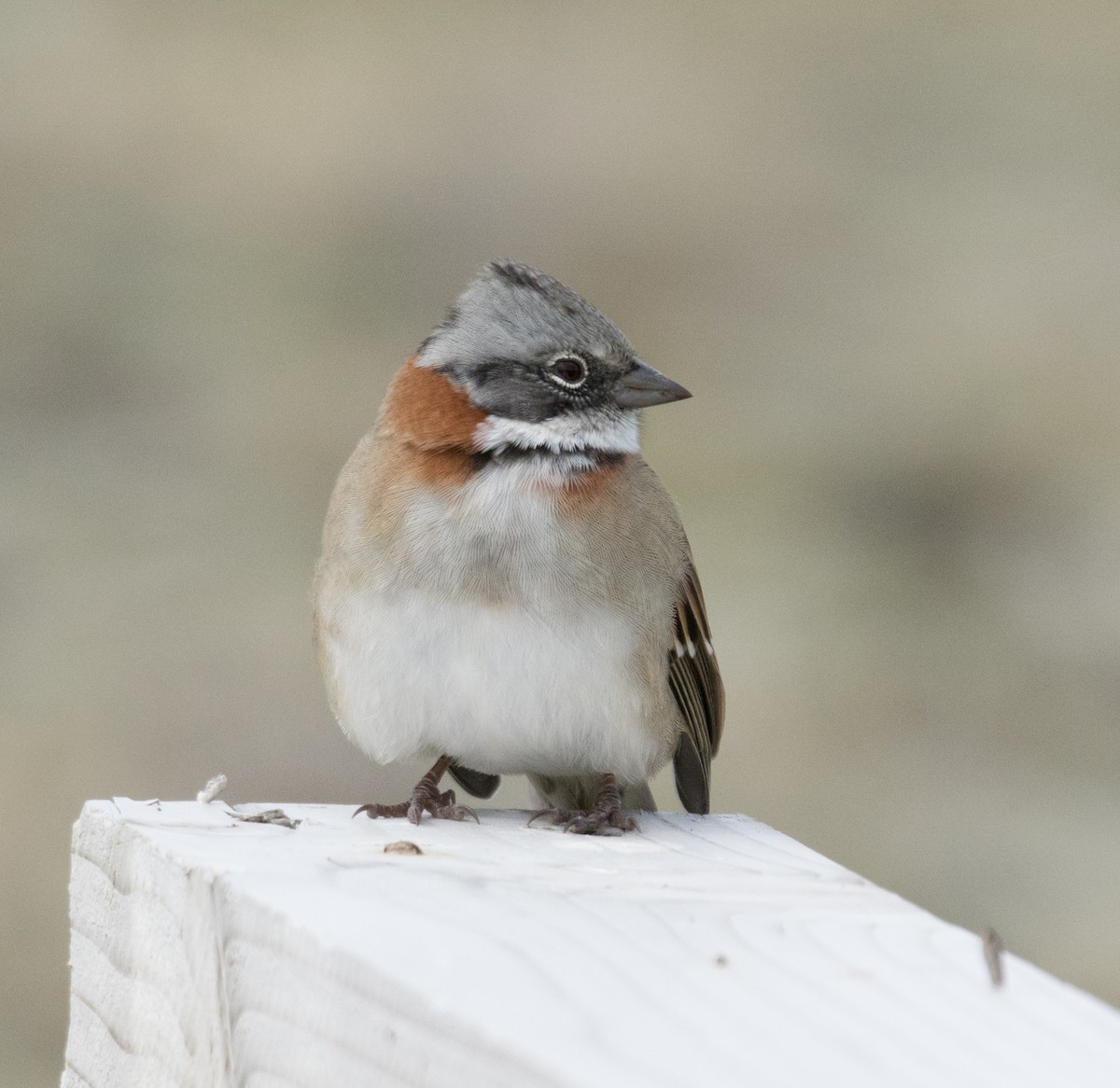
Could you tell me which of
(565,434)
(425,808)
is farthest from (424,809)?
(565,434)

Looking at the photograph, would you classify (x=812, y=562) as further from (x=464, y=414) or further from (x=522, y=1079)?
(x=522, y=1079)

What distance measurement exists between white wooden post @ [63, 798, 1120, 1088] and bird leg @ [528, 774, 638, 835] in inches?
16.3

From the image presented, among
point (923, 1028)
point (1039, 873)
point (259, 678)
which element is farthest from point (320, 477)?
point (923, 1028)

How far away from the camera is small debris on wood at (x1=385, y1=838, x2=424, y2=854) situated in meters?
2.80

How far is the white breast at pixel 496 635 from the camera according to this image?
394 cm

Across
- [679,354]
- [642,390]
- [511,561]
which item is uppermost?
[642,390]

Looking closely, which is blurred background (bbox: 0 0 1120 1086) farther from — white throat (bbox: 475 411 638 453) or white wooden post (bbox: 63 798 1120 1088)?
white wooden post (bbox: 63 798 1120 1088)

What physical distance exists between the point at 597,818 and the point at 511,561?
61 centimetres

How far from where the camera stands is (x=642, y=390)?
4191 mm

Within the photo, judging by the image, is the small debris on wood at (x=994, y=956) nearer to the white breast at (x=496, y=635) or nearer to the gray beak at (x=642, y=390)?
the white breast at (x=496, y=635)

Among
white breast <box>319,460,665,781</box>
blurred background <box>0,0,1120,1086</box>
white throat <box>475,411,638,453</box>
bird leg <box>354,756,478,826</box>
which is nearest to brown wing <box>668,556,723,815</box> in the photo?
white breast <box>319,460,665,781</box>

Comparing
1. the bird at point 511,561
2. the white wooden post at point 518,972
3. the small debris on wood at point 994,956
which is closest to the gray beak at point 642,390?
the bird at point 511,561

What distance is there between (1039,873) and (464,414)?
12.8 ft

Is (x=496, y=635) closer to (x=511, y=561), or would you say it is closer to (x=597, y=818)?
(x=511, y=561)
